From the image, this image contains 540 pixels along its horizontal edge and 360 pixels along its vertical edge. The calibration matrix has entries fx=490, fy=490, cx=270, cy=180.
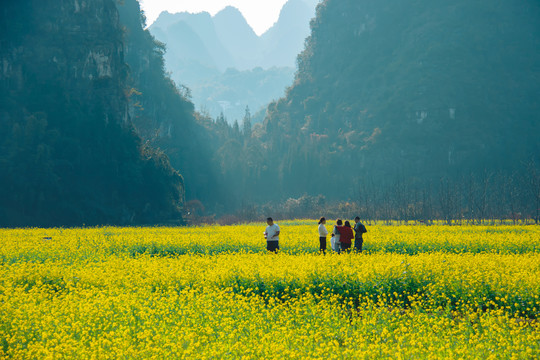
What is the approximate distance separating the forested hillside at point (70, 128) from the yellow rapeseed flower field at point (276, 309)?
45852 millimetres

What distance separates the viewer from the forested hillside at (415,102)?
136 metres

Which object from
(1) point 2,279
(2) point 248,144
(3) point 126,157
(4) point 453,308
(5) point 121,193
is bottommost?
(4) point 453,308

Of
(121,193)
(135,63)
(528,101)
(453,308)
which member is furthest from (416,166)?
(453,308)

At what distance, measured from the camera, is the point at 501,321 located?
441 inches

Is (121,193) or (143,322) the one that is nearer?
(143,322)

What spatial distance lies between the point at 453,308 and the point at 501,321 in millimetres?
3578

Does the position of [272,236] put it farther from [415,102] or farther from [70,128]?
[415,102]

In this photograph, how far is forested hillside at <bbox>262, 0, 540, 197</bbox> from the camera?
136 metres

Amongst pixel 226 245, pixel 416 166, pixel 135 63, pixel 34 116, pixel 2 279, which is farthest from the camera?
pixel 416 166

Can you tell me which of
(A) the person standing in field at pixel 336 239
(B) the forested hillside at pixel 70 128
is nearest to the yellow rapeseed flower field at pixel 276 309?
(A) the person standing in field at pixel 336 239

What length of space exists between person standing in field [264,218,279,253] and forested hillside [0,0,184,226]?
49.7 m

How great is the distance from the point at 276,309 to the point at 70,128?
68020 mm

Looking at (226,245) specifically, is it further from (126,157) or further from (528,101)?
(528,101)

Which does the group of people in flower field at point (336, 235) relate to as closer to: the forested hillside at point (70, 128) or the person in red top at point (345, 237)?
the person in red top at point (345, 237)
